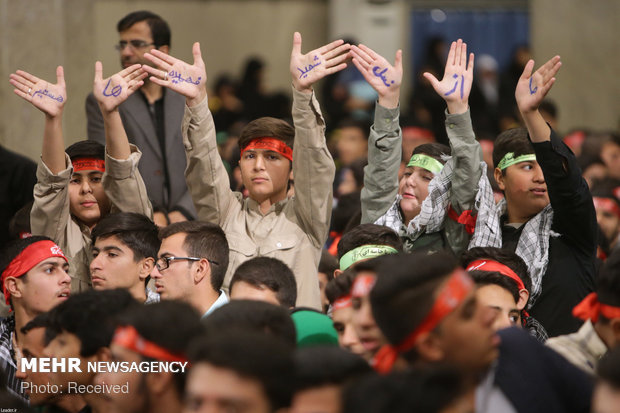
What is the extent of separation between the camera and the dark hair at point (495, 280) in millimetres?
4598

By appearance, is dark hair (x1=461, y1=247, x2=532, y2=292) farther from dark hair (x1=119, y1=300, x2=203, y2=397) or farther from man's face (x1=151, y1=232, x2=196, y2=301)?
dark hair (x1=119, y1=300, x2=203, y2=397)

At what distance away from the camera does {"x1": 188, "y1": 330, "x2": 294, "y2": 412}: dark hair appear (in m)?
2.95

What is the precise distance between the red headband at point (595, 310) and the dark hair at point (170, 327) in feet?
4.77

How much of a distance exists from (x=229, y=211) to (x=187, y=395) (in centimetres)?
265

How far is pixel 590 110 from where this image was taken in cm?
1309

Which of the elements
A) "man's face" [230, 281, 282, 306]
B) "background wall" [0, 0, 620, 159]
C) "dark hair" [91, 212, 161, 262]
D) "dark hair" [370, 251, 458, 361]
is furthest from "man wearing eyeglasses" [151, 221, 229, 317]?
"background wall" [0, 0, 620, 159]

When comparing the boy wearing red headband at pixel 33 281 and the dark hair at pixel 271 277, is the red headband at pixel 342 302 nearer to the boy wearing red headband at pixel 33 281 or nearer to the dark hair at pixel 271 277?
the dark hair at pixel 271 277

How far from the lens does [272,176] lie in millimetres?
5613

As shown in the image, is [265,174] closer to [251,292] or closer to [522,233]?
[251,292]

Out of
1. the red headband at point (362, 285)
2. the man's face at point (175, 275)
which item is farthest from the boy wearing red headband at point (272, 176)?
the red headband at point (362, 285)

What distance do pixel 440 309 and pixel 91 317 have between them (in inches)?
60.5

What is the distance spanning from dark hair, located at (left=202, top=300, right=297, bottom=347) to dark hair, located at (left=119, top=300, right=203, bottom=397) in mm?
81

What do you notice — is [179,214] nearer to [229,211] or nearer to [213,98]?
[229,211]

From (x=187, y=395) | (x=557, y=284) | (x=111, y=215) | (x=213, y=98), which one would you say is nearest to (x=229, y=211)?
(x=111, y=215)
